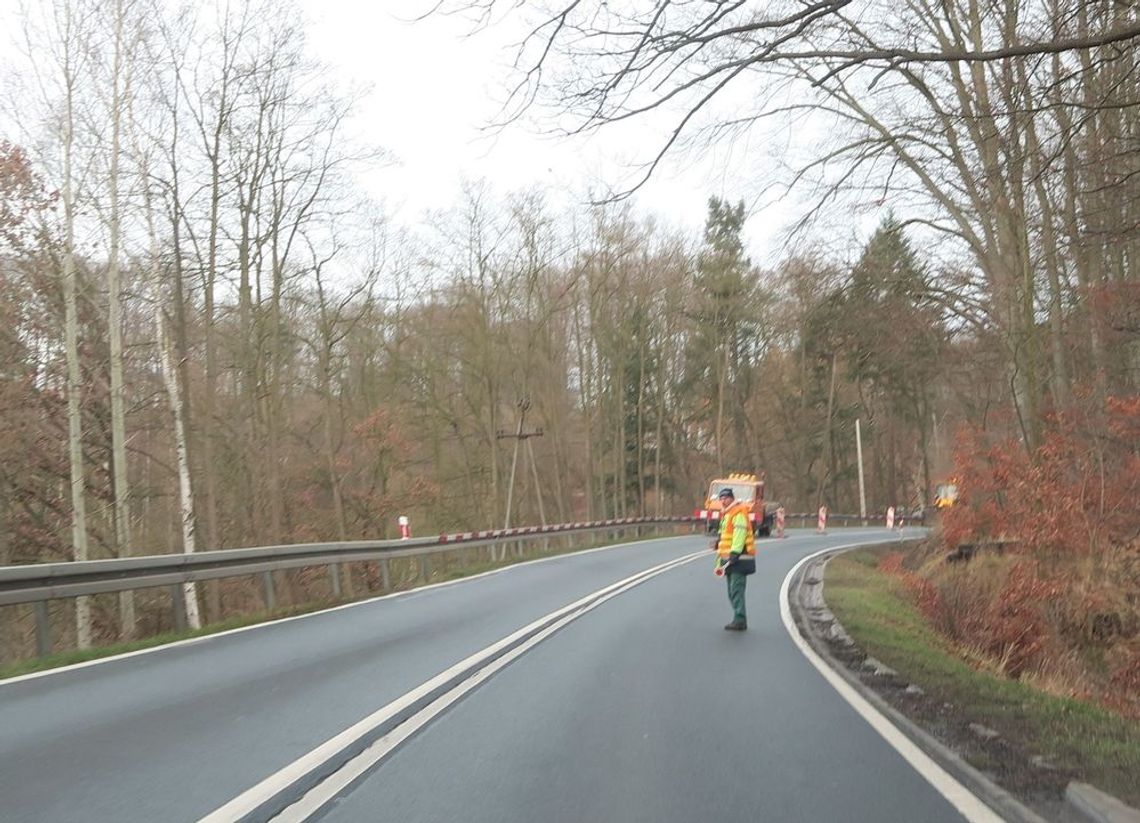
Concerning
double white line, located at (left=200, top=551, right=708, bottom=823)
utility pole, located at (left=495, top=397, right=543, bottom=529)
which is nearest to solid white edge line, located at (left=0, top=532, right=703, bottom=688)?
double white line, located at (left=200, top=551, right=708, bottom=823)

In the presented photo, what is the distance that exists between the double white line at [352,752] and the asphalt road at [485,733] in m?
0.11

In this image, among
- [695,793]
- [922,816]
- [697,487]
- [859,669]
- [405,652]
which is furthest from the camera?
[697,487]

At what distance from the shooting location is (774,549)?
33844 millimetres

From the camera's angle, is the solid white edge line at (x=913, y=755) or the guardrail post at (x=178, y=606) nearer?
the solid white edge line at (x=913, y=755)

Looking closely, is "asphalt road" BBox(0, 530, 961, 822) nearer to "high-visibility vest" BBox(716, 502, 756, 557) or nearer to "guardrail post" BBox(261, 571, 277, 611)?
"high-visibility vest" BBox(716, 502, 756, 557)

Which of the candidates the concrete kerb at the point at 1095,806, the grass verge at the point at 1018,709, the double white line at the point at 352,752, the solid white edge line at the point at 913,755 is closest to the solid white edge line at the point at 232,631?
the double white line at the point at 352,752

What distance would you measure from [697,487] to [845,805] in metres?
59.9

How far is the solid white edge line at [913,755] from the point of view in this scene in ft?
18.0

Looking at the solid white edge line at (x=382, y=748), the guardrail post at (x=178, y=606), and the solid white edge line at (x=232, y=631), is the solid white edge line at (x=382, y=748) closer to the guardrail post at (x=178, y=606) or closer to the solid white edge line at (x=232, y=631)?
the solid white edge line at (x=232, y=631)

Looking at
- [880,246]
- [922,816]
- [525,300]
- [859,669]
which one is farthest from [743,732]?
[525,300]

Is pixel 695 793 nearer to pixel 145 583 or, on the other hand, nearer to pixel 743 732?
pixel 743 732

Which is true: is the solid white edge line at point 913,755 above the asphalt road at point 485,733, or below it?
below

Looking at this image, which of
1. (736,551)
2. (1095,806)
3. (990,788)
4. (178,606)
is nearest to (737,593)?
(736,551)

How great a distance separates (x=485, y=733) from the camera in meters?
7.39
